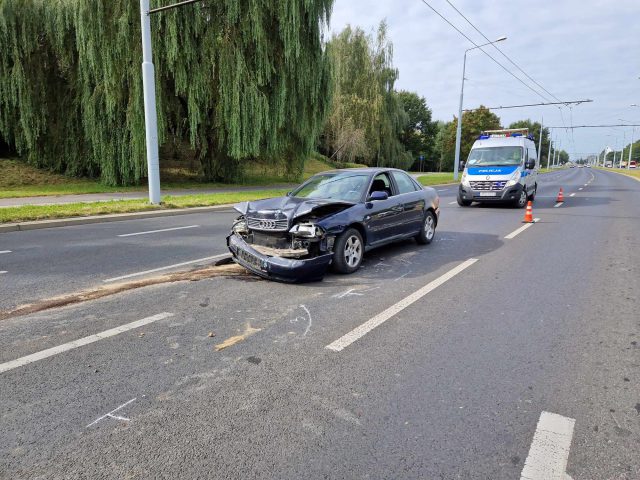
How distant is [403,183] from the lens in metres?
8.16

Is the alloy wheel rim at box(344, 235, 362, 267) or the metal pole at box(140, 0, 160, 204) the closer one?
the alloy wheel rim at box(344, 235, 362, 267)

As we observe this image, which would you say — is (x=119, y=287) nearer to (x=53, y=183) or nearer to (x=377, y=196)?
(x=377, y=196)

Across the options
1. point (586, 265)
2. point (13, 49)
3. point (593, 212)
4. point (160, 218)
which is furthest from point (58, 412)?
point (13, 49)

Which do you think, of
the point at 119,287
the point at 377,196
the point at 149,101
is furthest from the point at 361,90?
the point at 119,287

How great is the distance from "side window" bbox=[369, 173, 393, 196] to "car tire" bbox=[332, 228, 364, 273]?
112 cm

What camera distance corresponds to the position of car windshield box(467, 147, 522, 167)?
15672mm

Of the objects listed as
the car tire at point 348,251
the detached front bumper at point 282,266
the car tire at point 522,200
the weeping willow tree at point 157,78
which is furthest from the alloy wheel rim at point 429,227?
the weeping willow tree at point 157,78

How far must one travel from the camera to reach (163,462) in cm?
235

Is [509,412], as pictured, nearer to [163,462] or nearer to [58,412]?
[163,462]

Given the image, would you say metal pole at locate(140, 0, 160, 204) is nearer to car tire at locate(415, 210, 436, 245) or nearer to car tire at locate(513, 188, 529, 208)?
car tire at locate(415, 210, 436, 245)

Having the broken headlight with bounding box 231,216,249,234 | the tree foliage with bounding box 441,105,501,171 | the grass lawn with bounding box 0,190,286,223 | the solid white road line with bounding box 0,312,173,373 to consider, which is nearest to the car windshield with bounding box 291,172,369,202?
the broken headlight with bounding box 231,216,249,234

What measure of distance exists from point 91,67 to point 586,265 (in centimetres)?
1918

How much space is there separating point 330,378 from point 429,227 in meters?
6.02

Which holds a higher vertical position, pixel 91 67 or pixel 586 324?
pixel 91 67
